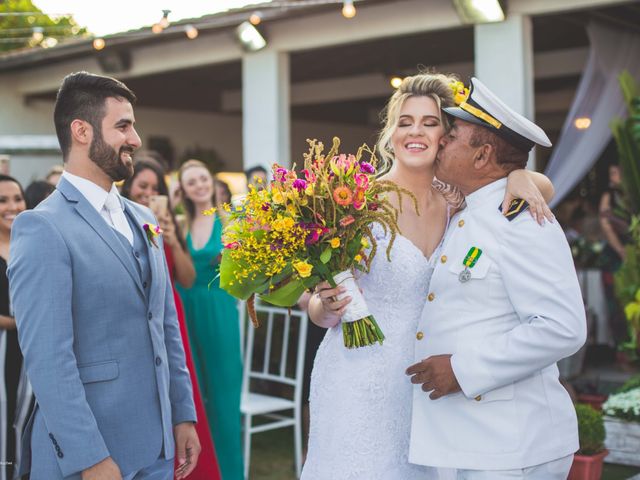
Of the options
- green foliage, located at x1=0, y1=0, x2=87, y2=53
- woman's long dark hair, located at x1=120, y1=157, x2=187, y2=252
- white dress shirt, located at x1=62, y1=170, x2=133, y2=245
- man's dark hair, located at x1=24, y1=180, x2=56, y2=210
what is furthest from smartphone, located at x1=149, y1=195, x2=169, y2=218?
green foliage, located at x1=0, y1=0, x2=87, y2=53

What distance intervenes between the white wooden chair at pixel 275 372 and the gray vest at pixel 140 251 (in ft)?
6.01

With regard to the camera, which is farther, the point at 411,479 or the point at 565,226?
the point at 565,226

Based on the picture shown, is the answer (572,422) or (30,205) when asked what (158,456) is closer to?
(572,422)

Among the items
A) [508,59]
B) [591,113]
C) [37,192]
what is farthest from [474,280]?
[591,113]

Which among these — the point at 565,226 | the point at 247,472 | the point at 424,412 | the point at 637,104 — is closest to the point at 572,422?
the point at 424,412

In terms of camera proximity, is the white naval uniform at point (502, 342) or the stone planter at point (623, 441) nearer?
the white naval uniform at point (502, 342)

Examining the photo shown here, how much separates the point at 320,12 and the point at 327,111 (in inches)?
335

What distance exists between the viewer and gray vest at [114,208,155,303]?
272 cm

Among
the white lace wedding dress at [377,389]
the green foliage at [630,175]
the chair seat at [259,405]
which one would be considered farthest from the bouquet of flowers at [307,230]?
the green foliage at [630,175]

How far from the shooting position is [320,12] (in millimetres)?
8992

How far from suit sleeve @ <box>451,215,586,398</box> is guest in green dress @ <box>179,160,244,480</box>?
3.20 metres

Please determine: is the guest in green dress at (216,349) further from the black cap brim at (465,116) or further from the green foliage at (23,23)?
the green foliage at (23,23)

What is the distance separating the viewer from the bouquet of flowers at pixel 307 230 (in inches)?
107

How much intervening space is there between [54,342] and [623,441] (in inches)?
182
